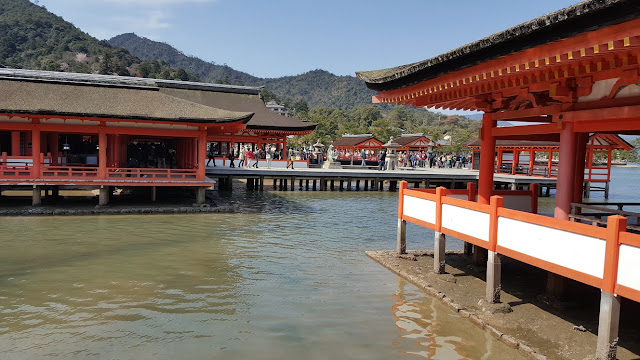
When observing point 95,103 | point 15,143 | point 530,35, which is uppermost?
point 95,103

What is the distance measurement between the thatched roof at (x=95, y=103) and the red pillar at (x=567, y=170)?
42.4 feet

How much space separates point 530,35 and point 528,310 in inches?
168

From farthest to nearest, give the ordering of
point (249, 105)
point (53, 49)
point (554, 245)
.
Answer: point (53, 49) → point (249, 105) → point (554, 245)

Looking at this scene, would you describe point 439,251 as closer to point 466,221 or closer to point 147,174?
point 466,221

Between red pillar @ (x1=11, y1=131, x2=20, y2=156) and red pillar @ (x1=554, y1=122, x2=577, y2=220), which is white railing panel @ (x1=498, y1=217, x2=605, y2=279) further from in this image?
red pillar @ (x1=11, y1=131, x2=20, y2=156)

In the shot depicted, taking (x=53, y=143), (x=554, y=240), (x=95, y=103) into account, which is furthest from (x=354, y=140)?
(x=554, y=240)

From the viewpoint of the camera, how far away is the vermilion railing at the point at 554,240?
518 centimetres

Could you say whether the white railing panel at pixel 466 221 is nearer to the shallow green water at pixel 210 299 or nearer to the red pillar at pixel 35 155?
the shallow green water at pixel 210 299

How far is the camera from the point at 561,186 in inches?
293

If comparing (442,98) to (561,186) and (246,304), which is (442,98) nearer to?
(561,186)

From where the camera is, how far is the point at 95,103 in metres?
17.9

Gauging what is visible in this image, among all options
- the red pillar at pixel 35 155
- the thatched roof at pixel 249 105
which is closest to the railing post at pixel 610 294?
the red pillar at pixel 35 155

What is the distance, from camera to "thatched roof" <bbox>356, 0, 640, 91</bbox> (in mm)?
4562

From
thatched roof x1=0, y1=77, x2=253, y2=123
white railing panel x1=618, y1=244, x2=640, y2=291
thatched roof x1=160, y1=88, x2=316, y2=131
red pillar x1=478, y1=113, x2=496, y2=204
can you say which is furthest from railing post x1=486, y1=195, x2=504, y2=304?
thatched roof x1=160, y1=88, x2=316, y2=131
